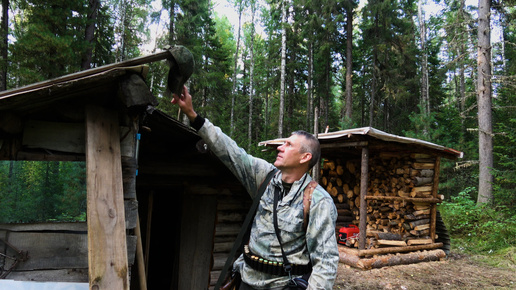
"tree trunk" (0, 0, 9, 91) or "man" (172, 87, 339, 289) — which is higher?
"tree trunk" (0, 0, 9, 91)

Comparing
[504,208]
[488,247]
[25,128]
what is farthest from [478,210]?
[25,128]

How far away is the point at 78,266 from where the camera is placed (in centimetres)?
402

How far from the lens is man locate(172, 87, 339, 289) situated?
218 cm

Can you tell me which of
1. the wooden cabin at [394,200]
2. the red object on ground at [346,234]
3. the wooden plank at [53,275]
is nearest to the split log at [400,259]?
the wooden cabin at [394,200]

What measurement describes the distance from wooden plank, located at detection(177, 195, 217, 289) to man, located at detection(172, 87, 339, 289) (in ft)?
8.74

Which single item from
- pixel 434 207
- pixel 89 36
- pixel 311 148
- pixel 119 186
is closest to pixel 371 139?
pixel 434 207

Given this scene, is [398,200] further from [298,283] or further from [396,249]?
[298,283]

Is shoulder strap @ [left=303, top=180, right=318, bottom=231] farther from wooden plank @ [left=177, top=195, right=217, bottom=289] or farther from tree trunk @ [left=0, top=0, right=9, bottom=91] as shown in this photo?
tree trunk @ [left=0, top=0, right=9, bottom=91]

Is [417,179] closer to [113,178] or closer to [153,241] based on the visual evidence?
[153,241]

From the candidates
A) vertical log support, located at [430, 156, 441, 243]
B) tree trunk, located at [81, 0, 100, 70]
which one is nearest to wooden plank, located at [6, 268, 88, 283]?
vertical log support, located at [430, 156, 441, 243]

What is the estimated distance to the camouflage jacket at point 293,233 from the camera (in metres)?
2.14

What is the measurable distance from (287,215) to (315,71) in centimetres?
2231

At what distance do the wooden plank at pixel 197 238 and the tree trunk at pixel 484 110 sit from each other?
10.9m

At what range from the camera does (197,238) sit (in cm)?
526
